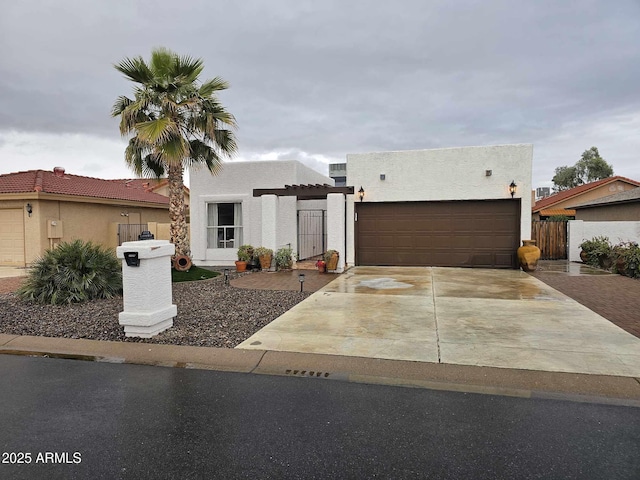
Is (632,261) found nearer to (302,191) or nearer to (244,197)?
(302,191)

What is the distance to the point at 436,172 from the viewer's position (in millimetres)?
14961

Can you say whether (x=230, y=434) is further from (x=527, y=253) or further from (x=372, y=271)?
(x=527, y=253)

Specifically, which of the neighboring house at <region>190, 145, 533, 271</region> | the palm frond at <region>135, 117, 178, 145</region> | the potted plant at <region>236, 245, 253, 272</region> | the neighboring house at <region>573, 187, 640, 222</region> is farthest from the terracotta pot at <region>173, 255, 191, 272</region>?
the neighboring house at <region>573, 187, 640, 222</region>

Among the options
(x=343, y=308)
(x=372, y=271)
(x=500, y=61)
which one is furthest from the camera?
(x=372, y=271)

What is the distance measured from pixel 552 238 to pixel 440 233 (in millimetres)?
6092

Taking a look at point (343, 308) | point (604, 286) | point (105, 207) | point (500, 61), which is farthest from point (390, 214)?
point (105, 207)

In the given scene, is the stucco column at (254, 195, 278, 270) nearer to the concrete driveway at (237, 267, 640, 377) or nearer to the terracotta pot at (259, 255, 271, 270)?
the terracotta pot at (259, 255, 271, 270)

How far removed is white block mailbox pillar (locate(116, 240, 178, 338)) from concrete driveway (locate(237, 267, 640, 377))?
152 cm

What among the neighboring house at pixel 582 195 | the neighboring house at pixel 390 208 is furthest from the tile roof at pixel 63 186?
the neighboring house at pixel 582 195

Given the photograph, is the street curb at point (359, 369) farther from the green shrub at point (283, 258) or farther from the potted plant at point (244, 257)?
the green shrub at point (283, 258)

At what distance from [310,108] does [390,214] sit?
6.21m

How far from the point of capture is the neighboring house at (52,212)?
15562mm

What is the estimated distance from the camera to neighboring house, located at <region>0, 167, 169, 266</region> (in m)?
15.6

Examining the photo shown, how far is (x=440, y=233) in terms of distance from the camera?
15.1 meters
